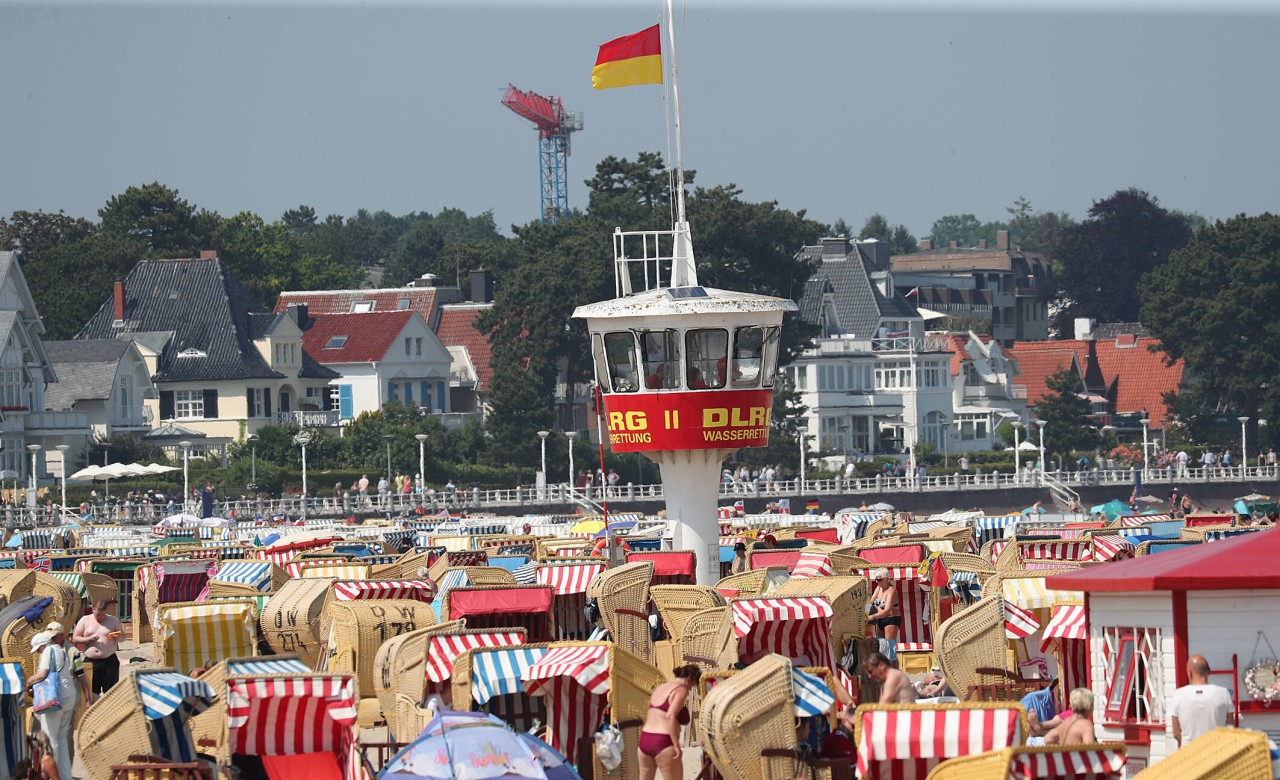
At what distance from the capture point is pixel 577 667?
13938 mm

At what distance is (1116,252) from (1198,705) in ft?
452

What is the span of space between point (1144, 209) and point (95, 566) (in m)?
124

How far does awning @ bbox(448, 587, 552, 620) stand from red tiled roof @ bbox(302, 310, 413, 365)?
7568 cm

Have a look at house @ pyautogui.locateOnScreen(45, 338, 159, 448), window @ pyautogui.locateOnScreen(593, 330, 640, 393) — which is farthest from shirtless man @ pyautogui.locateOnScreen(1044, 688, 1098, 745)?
house @ pyautogui.locateOnScreen(45, 338, 159, 448)

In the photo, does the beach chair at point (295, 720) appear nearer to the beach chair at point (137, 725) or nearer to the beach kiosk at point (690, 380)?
the beach chair at point (137, 725)

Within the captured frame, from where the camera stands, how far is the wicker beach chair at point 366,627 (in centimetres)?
1792

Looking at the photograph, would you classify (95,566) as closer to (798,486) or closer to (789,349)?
(798,486)

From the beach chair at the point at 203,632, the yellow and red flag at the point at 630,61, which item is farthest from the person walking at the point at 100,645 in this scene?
the yellow and red flag at the point at 630,61

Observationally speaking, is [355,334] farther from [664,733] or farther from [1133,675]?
[1133,675]

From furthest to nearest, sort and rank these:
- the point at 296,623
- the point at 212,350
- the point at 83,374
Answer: the point at 212,350, the point at 83,374, the point at 296,623

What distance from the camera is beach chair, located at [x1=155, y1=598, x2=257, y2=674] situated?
18.8 metres

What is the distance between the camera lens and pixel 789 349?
9319 centimetres

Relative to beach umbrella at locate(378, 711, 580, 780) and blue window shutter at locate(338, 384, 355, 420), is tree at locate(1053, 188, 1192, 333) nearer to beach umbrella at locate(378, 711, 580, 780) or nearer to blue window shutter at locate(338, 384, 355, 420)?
blue window shutter at locate(338, 384, 355, 420)

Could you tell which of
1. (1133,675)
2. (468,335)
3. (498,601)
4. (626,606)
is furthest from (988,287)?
(1133,675)
